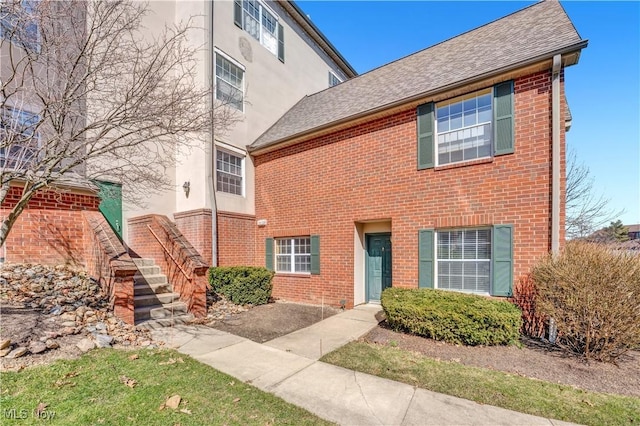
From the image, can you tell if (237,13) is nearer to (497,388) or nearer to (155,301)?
(155,301)

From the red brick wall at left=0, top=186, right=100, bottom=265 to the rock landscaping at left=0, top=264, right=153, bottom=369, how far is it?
0.34 meters

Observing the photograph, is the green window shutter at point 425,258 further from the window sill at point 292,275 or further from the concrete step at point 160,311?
the concrete step at point 160,311

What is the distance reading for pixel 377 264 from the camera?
936 cm

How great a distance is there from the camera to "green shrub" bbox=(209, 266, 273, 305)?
29.2 feet

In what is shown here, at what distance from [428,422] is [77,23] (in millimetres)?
8284

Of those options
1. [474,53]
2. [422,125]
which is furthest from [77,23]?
[474,53]

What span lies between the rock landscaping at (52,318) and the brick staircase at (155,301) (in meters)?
0.67

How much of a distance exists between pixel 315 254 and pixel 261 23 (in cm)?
981

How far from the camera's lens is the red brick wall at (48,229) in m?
7.09

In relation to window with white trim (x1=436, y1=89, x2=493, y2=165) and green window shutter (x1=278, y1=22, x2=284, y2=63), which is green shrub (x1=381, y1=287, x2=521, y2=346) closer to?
window with white trim (x1=436, y1=89, x2=493, y2=165)

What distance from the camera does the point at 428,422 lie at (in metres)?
3.33

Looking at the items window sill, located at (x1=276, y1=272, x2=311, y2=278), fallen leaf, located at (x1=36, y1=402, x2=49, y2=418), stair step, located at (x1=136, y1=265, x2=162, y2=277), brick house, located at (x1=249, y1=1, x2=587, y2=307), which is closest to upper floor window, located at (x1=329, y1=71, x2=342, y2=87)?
brick house, located at (x1=249, y1=1, x2=587, y2=307)

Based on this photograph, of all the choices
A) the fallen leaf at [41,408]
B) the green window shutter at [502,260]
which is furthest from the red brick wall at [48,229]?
the green window shutter at [502,260]


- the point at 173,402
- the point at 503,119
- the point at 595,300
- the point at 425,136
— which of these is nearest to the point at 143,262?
the point at 173,402
